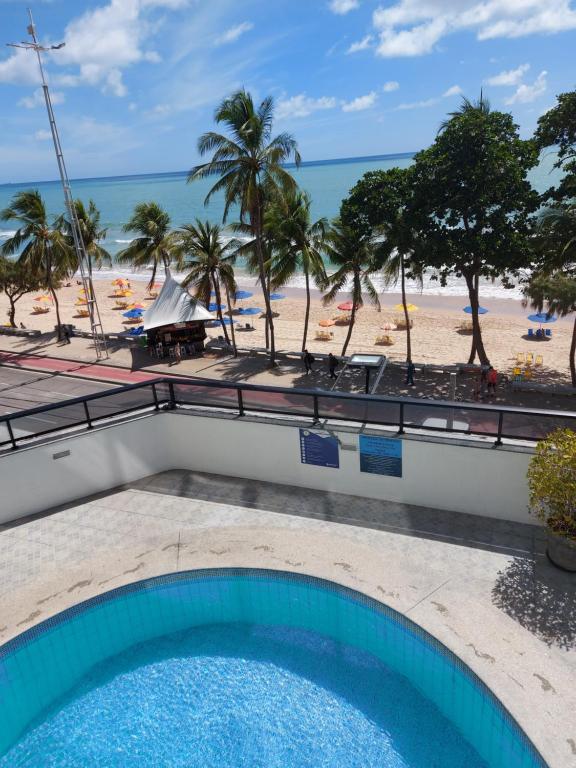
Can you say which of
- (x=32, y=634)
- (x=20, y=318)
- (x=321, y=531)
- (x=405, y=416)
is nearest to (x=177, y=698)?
(x=32, y=634)

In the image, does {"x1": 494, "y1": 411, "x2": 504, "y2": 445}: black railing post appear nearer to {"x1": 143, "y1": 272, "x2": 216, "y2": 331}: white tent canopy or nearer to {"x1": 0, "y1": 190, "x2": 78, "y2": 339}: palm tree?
{"x1": 143, "y1": 272, "x2": 216, "y2": 331}: white tent canopy

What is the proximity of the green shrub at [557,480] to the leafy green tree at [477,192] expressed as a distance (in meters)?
13.0

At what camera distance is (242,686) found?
7840 millimetres

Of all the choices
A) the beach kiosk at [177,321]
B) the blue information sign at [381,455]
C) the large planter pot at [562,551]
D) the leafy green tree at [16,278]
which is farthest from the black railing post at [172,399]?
the leafy green tree at [16,278]

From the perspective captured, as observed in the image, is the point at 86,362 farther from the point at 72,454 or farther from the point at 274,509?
the point at 274,509

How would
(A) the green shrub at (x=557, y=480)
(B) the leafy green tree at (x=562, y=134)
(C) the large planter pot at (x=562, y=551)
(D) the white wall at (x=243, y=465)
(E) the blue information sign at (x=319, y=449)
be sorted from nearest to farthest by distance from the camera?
(A) the green shrub at (x=557, y=480), (C) the large planter pot at (x=562, y=551), (D) the white wall at (x=243, y=465), (E) the blue information sign at (x=319, y=449), (B) the leafy green tree at (x=562, y=134)

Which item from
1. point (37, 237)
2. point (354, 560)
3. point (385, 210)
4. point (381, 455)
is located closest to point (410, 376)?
point (385, 210)

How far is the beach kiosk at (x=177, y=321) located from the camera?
29250 mm

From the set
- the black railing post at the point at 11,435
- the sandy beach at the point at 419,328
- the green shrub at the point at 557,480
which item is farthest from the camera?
the sandy beach at the point at 419,328

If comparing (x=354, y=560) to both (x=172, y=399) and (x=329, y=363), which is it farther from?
(x=329, y=363)

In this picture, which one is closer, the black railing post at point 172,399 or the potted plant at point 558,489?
the potted plant at point 558,489

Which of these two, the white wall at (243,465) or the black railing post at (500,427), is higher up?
the black railing post at (500,427)

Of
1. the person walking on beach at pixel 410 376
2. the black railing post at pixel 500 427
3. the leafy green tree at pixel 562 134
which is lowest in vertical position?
the person walking on beach at pixel 410 376

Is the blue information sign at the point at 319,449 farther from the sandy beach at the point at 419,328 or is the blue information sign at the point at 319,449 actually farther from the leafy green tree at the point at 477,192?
the sandy beach at the point at 419,328
